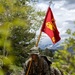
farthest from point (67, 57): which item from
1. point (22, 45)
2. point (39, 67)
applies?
point (22, 45)

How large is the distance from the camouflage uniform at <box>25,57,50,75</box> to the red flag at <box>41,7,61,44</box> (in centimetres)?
102

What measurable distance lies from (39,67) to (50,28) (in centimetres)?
142

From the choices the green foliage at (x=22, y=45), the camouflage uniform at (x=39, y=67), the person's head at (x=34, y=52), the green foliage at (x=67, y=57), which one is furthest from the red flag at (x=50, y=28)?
the green foliage at (x=22, y=45)

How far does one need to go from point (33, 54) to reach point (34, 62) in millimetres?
597

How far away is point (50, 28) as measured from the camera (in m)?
8.34

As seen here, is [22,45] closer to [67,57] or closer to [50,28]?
[67,57]

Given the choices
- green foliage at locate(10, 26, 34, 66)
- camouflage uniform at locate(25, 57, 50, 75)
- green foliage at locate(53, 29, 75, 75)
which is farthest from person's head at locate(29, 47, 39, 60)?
green foliage at locate(10, 26, 34, 66)

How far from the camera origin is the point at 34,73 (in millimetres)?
9328

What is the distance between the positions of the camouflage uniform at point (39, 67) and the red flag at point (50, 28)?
3.36ft

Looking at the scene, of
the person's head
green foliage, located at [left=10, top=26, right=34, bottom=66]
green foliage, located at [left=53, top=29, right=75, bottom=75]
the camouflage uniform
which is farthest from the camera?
green foliage, located at [left=10, top=26, right=34, bottom=66]

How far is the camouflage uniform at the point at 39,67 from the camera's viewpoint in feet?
30.1

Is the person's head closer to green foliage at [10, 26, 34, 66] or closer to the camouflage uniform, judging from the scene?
the camouflage uniform

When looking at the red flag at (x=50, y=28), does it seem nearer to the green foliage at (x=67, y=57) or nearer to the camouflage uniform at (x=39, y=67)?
the camouflage uniform at (x=39, y=67)

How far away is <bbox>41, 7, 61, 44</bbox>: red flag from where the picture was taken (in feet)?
26.3
